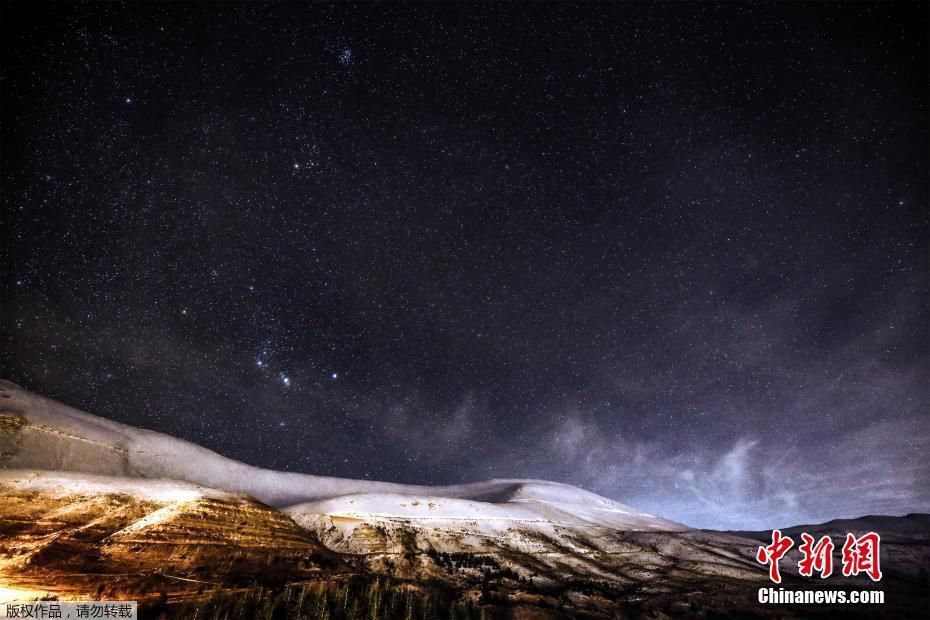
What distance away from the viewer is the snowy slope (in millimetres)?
35156

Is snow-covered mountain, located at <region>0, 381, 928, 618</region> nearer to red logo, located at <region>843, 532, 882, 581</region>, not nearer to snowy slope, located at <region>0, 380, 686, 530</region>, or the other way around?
snowy slope, located at <region>0, 380, 686, 530</region>

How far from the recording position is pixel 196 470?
169 feet

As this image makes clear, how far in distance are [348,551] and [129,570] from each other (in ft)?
46.7

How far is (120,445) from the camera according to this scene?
43.1m

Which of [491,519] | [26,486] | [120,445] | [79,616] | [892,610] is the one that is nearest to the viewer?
[79,616]

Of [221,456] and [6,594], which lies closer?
[6,594]

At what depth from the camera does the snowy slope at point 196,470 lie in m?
35.2

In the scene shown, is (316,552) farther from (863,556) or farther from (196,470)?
(196,470)

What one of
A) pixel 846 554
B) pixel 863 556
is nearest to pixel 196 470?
pixel 846 554

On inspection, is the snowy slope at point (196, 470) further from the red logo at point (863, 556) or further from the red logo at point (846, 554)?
the red logo at point (863, 556)

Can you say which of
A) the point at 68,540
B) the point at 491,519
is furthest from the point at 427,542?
the point at 68,540

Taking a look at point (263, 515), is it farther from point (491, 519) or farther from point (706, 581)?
point (706, 581)

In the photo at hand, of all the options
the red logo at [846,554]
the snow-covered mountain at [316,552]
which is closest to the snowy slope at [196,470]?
the snow-covered mountain at [316,552]

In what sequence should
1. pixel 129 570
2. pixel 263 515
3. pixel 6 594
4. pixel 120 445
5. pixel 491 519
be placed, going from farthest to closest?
pixel 120 445 < pixel 491 519 < pixel 263 515 < pixel 129 570 < pixel 6 594
